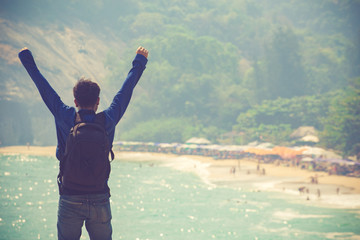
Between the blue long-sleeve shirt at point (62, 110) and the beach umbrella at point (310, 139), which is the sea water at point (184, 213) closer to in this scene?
the blue long-sleeve shirt at point (62, 110)

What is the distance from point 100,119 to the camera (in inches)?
150

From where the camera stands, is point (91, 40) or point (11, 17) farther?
point (91, 40)

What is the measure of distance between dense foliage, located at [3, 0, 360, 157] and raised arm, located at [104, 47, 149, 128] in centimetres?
4714

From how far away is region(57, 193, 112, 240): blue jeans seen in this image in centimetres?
371

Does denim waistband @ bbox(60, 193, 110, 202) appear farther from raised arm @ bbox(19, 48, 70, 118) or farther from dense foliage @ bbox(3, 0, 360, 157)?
dense foliage @ bbox(3, 0, 360, 157)

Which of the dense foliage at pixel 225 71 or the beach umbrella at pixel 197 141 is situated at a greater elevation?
the dense foliage at pixel 225 71

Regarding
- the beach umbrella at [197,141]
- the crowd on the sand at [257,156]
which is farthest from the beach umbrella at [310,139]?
the beach umbrella at [197,141]

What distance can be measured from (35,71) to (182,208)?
82.4 ft

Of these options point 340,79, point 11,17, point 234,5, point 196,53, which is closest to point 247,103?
point 196,53

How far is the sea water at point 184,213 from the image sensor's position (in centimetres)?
2183

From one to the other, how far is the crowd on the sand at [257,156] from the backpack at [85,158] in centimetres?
3933

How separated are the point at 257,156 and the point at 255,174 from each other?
11.5 meters

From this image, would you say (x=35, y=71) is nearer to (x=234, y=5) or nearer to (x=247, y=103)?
(x=247, y=103)

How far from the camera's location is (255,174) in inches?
1720
